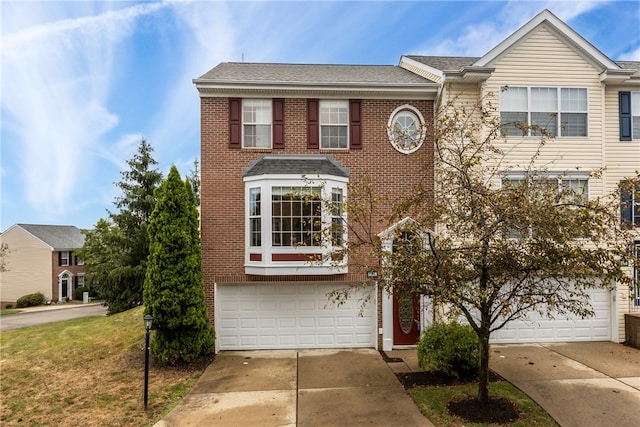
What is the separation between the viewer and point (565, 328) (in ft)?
37.8

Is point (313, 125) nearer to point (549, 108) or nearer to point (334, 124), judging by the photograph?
point (334, 124)

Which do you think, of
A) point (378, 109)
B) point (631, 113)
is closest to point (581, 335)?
point (631, 113)

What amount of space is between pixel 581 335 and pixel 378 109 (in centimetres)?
931

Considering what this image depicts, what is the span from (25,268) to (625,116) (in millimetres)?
45033

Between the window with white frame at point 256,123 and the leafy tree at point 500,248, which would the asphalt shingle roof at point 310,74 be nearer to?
the window with white frame at point 256,123

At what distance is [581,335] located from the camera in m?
11.5

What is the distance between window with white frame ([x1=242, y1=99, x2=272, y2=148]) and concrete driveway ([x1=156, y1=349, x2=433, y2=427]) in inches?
246

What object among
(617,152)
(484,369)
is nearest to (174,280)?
(484,369)

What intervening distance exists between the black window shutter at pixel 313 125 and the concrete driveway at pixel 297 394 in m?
6.18

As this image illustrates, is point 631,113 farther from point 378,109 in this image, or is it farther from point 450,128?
point 450,128

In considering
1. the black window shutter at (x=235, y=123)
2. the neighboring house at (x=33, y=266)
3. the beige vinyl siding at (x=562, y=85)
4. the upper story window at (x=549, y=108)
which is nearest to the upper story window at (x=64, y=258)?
the neighboring house at (x=33, y=266)

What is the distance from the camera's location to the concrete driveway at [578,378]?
679 centimetres

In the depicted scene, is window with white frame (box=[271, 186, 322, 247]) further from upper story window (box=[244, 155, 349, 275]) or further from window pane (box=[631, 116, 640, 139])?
window pane (box=[631, 116, 640, 139])

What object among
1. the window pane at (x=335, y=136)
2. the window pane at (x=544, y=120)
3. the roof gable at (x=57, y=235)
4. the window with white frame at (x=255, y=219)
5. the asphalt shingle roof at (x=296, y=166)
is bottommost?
the roof gable at (x=57, y=235)
